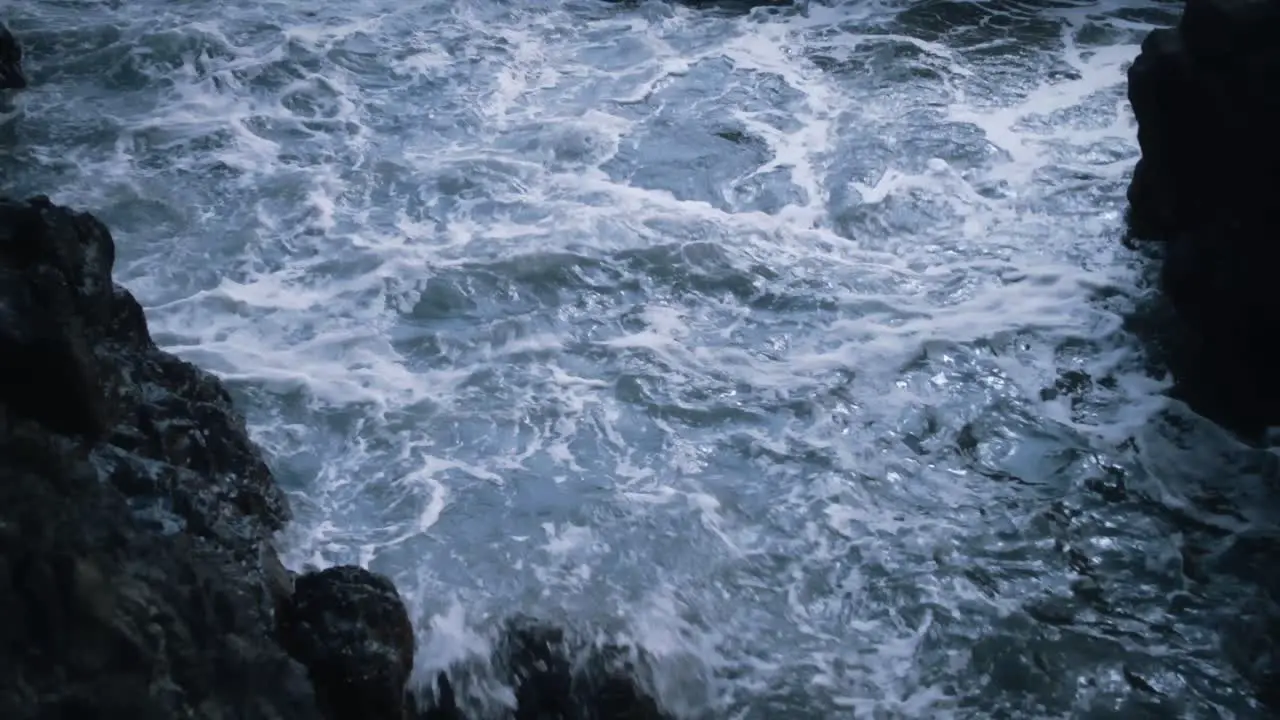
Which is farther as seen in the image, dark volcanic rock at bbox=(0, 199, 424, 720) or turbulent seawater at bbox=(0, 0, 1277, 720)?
turbulent seawater at bbox=(0, 0, 1277, 720)

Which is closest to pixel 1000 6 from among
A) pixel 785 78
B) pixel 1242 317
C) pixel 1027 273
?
pixel 785 78

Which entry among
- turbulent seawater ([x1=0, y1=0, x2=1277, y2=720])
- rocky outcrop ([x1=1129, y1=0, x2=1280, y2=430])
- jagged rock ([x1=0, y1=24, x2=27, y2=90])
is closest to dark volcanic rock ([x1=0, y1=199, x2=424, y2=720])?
turbulent seawater ([x1=0, y1=0, x2=1277, y2=720])

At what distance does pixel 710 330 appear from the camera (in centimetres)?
709

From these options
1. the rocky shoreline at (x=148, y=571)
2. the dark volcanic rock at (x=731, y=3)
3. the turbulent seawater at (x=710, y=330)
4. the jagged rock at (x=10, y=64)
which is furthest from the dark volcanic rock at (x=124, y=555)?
the dark volcanic rock at (x=731, y=3)

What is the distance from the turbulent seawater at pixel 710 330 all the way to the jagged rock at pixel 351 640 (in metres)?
0.43

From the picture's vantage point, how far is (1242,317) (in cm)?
628

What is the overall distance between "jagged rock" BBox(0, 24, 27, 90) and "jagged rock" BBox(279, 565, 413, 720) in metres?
7.17

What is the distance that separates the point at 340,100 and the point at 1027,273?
580cm

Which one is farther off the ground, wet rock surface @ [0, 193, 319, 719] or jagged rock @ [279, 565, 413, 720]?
wet rock surface @ [0, 193, 319, 719]

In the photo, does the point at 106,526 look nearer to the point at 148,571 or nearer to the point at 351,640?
the point at 148,571

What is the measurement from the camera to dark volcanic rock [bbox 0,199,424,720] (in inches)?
131

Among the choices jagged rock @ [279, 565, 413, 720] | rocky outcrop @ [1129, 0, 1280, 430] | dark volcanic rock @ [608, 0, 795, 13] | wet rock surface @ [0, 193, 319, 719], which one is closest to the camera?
wet rock surface @ [0, 193, 319, 719]

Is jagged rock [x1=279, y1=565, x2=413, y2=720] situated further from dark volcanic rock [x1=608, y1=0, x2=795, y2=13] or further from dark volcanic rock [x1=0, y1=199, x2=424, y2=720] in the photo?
dark volcanic rock [x1=608, y1=0, x2=795, y2=13]

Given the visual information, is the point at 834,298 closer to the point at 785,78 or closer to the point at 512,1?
the point at 785,78
